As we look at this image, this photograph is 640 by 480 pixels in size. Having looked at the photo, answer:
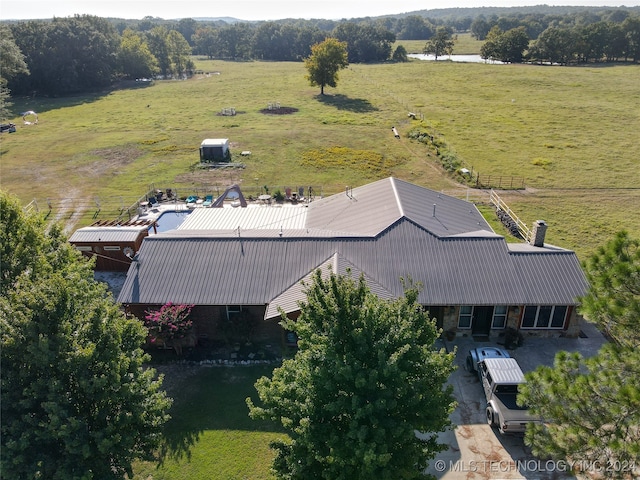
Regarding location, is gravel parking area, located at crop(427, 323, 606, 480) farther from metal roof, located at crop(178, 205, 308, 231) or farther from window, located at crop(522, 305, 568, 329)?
metal roof, located at crop(178, 205, 308, 231)

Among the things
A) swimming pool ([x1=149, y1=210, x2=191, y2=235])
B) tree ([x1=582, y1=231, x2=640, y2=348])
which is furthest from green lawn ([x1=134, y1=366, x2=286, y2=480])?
swimming pool ([x1=149, y1=210, x2=191, y2=235])

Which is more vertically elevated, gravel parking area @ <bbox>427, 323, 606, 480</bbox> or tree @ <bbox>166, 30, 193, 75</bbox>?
tree @ <bbox>166, 30, 193, 75</bbox>

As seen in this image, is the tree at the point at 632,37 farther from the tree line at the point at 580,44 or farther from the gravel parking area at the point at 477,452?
the gravel parking area at the point at 477,452

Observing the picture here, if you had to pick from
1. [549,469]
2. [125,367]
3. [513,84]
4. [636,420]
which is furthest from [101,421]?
[513,84]

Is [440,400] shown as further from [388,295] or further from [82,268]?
[82,268]

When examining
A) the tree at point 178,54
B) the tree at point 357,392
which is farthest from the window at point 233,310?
the tree at point 178,54
